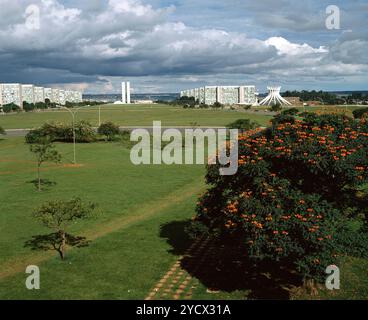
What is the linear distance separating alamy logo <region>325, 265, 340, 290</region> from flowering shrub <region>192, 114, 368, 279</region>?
34cm

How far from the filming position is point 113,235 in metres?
21.8

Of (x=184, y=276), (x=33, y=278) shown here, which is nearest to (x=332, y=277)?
(x=184, y=276)

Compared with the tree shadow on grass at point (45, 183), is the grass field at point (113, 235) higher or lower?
lower

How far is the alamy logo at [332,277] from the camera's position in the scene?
13.0 metres

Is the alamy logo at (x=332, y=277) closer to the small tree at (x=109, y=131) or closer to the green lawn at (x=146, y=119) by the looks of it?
the small tree at (x=109, y=131)

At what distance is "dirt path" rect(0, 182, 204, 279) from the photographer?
59.2ft

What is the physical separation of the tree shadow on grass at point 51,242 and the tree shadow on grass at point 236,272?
4.38 m

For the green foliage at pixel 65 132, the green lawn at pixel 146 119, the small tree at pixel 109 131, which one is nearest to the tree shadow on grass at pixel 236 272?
the green foliage at pixel 65 132

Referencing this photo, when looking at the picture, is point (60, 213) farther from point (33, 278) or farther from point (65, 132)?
point (65, 132)

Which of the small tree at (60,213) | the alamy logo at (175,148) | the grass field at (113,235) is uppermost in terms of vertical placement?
the small tree at (60,213)

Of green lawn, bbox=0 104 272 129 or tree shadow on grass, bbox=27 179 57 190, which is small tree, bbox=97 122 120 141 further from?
tree shadow on grass, bbox=27 179 57 190

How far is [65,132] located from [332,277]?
5882 cm

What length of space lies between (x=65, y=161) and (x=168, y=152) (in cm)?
1218

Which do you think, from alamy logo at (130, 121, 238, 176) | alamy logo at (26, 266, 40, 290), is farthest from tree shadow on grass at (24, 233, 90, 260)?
alamy logo at (130, 121, 238, 176)
